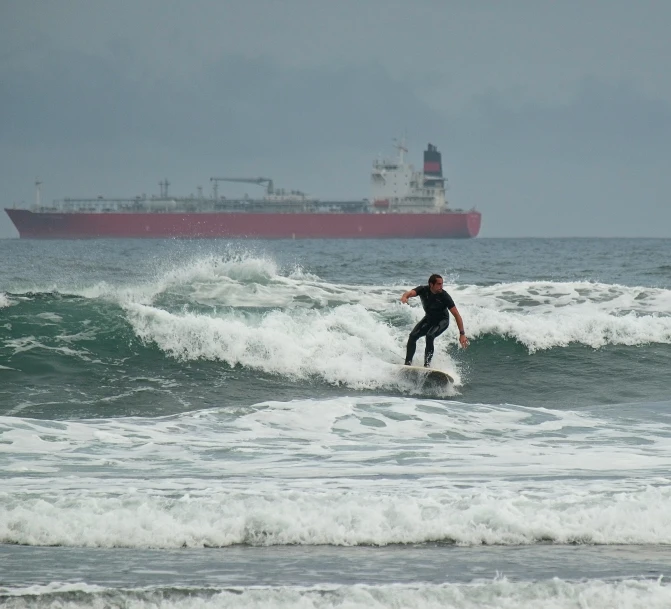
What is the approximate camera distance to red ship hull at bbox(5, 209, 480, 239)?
9575cm

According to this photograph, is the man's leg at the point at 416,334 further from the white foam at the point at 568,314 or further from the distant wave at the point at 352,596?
the distant wave at the point at 352,596

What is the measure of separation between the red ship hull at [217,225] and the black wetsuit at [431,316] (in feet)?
278

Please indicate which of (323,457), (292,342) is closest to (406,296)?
(323,457)

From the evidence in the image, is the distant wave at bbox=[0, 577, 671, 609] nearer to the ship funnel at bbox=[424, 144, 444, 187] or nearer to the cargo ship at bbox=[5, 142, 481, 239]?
the cargo ship at bbox=[5, 142, 481, 239]

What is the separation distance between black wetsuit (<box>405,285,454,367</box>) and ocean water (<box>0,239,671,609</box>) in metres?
0.54

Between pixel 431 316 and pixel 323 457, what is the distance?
4245 mm

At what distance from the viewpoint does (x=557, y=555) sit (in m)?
5.61

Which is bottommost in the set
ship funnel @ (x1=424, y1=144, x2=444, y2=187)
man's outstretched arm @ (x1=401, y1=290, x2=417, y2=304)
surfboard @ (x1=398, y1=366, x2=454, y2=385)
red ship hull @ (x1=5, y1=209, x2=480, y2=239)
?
surfboard @ (x1=398, y1=366, x2=454, y2=385)

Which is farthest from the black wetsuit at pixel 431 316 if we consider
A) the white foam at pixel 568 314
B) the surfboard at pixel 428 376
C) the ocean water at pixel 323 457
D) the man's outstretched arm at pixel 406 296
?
the white foam at pixel 568 314

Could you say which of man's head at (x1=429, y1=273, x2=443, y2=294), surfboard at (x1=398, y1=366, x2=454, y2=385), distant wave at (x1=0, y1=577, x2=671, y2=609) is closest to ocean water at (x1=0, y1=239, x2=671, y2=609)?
distant wave at (x1=0, y1=577, x2=671, y2=609)

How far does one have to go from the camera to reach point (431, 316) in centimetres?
1212

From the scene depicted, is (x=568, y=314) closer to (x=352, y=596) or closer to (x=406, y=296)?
(x=406, y=296)

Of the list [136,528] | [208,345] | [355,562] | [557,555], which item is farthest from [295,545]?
[208,345]

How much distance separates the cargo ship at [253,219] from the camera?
3799 inches
